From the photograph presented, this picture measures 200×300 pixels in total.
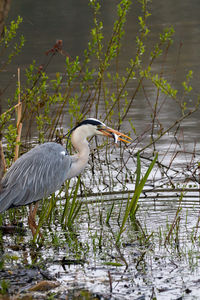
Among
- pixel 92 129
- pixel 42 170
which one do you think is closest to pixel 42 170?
pixel 42 170

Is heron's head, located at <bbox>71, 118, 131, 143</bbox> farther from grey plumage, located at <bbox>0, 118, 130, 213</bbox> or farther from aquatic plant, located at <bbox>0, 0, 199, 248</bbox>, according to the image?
aquatic plant, located at <bbox>0, 0, 199, 248</bbox>

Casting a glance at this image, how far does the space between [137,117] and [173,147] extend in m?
1.50

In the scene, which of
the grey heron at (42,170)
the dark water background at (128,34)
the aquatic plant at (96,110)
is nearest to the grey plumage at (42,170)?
the grey heron at (42,170)

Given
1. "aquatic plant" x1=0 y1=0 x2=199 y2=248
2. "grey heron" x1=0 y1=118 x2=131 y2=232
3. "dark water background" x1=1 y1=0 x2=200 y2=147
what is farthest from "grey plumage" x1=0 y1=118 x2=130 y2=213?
"dark water background" x1=1 y1=0 x2=200 y2=147

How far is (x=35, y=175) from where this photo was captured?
6.12 meters

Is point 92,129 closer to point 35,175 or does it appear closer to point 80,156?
point 80,156

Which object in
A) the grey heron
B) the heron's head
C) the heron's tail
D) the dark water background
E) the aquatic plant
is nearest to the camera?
the heron's tail

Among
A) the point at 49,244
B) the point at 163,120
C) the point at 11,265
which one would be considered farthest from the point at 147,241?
the point at 163,120

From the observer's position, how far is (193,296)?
4.48 metres

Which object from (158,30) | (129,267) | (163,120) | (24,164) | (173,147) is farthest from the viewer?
(158,30)

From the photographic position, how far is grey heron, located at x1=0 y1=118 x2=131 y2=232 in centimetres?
598

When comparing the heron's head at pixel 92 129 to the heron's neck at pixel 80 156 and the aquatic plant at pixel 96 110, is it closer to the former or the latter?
the heron's neck at pixel 80 156

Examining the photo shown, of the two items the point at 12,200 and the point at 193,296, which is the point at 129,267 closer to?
the point at 193,296

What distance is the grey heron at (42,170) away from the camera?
5984 millimetres
